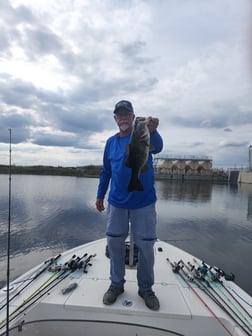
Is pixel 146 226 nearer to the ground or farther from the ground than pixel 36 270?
farther from the ground

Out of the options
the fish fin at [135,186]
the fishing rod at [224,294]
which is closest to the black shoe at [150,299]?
the fishing rod at [224,294]

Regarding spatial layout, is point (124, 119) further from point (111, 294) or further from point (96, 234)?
point (96, 234)

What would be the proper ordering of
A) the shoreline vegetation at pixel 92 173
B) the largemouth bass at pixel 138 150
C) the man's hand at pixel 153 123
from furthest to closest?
the shoreline vegetation at pixel 92 173 → the man's hand at pixel 153 123 → the largemouth bass at pixel 138 150

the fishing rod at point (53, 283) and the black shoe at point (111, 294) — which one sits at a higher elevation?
the black shoe at point (111, 294)

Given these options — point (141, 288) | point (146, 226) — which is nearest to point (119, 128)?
point (146, 226)

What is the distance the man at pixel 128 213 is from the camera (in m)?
2.94

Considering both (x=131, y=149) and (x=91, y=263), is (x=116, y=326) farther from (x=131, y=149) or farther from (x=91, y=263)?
(x=131, y=149)

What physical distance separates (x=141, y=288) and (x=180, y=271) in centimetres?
105

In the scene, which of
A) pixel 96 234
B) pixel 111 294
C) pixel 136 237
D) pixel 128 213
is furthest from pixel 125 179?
pixel 96 234

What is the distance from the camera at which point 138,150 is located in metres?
2.73

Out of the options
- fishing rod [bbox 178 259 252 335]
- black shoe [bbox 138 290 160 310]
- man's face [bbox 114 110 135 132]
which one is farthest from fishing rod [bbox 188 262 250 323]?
man's face [bbox 114 110 135 132]

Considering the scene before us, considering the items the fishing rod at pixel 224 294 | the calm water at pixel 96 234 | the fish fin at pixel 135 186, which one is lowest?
the calm water at pixel 96 234

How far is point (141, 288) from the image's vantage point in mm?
3016

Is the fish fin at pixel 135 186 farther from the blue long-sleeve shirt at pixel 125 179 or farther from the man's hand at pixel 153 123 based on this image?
the man's hand at pixel 153 123
